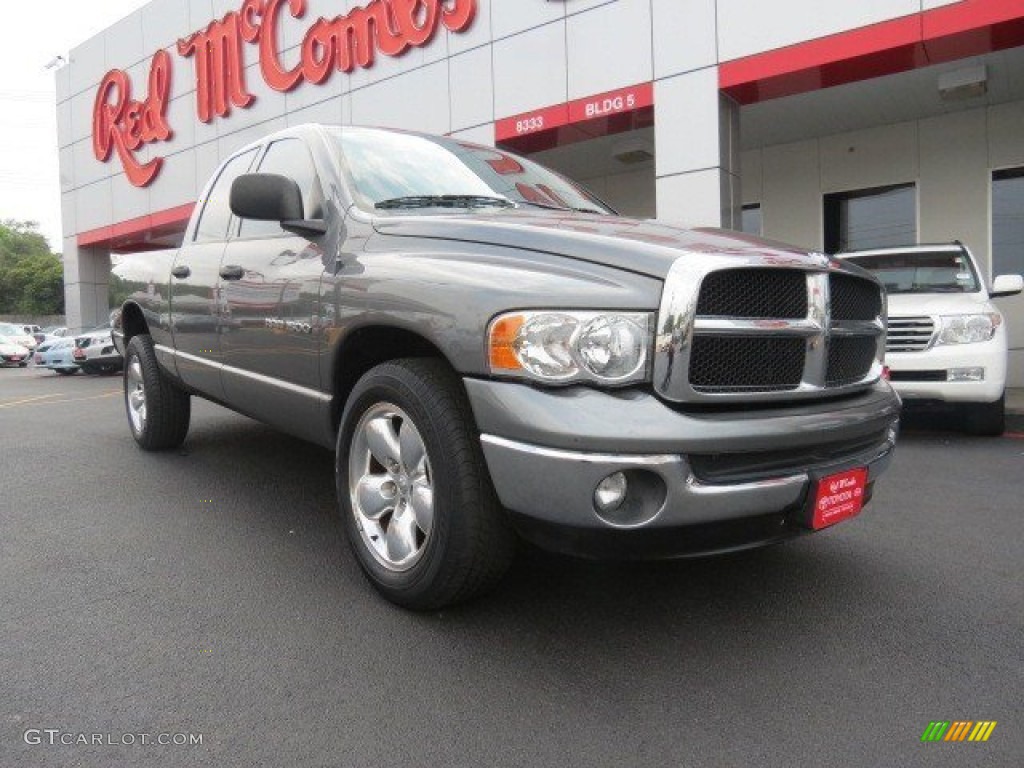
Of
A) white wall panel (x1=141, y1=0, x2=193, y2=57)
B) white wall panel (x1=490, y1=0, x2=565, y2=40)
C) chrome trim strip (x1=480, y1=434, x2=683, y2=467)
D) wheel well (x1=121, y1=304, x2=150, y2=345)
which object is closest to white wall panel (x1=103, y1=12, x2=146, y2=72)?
white wall panel (x1=141, y1=0, x2=193, y2=57)

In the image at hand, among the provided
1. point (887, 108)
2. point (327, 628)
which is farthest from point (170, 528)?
point (887, 108)

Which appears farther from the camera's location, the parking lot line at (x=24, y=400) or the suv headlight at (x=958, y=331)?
the parking lot line at (x=24, y=400)

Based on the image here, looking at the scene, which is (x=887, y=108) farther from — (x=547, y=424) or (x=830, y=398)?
(x=547, y=424)

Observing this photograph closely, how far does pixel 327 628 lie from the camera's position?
2.65 meters

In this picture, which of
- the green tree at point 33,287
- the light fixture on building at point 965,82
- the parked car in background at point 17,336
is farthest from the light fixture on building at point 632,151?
the green tree at point 33,287

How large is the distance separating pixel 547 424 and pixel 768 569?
1.51m

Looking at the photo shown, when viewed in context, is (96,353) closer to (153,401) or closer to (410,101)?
(410,101)

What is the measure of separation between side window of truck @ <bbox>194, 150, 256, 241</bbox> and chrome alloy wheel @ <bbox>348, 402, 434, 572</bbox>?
1.85 meters

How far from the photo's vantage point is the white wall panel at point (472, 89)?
38.7ft

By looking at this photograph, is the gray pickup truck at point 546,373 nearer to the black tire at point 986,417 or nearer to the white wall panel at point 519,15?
the black tire at point 986,417

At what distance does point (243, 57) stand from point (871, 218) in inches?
485

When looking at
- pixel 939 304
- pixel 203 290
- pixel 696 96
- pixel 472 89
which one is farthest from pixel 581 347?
pixel 472 89

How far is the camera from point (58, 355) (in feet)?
53.2

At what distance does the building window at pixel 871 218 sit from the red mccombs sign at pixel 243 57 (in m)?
6.47
